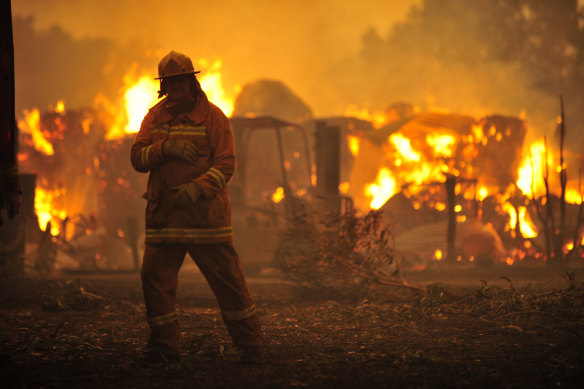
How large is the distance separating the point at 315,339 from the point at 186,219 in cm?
172

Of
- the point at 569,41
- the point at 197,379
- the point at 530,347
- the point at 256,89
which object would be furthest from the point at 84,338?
the point at 569,41

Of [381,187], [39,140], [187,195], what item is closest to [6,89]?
[187,195]

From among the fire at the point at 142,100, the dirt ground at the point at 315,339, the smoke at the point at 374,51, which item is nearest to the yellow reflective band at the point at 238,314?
the dirt ground at the point at 315,339

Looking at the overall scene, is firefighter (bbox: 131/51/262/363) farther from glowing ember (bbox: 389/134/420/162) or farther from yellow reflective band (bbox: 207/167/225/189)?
glowing ember (bbox: 389/134/420/162)

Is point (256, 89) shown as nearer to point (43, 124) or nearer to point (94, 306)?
point (43, 124)

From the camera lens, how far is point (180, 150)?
403 centimetres

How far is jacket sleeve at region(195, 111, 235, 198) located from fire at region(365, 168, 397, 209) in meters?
14.6

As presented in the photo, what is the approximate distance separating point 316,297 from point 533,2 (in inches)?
1096

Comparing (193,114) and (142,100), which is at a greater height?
(142,100)

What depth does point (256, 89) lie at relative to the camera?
22922mm

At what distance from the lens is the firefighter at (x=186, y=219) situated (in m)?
4.00

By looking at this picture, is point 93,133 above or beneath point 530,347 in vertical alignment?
above

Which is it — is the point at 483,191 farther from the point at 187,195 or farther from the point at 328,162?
the point at 187,195

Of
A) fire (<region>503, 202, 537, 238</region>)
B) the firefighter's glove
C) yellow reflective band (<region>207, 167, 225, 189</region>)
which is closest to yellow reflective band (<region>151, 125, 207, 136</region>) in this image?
yellow reflective band (<region>207, 167, 225, 189</region>)
